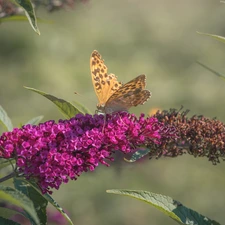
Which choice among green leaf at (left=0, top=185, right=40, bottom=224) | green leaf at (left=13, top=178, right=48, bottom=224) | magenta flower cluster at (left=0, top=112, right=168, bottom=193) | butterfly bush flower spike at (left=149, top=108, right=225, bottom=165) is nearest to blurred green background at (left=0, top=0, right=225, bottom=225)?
→ butterfly bush flower spike at (left=149, top=108, right=225, bottom=165)

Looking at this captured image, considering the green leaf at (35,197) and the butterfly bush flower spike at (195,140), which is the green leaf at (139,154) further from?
the green leaf at (35,197)

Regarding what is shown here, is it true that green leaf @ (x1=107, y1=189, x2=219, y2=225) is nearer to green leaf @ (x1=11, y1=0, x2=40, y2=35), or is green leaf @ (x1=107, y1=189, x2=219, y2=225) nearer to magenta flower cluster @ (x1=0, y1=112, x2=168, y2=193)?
magenta flower cluster @ (x1=0, y1=112, x2=168, y2=193)

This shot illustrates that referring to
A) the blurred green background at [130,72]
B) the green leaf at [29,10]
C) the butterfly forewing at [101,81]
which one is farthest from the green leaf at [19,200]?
the blurred green background at [130,72]

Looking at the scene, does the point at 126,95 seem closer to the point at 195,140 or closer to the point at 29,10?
the point at 195,140

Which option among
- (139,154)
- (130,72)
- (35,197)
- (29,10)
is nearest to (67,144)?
(35,197)

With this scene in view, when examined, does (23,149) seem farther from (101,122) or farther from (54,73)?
(54,73)

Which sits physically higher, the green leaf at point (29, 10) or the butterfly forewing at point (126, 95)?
the green leaf at point (29, 10)
